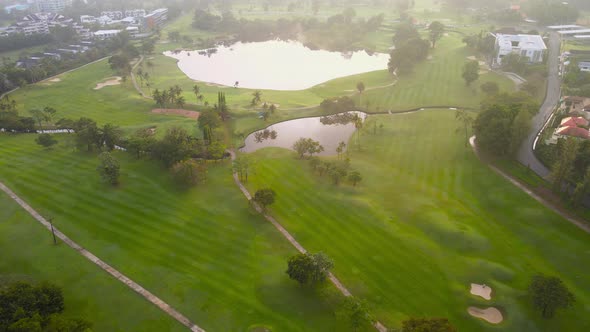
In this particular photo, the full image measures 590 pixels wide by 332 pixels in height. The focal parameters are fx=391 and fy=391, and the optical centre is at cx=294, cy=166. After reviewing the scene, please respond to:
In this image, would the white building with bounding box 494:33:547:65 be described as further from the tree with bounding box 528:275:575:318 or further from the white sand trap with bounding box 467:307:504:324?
the white sand trap with bounding box 467:307:504:324

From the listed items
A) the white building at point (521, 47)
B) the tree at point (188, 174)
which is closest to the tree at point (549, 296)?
the tree at point (188, 174)

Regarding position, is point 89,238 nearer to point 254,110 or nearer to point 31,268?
point 31,268

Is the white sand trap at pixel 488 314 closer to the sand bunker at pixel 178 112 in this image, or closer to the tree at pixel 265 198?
the tree at pixel 265 198

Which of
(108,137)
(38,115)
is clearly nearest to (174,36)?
(38,115)

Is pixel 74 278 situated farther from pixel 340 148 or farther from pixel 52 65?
pixel 52 65

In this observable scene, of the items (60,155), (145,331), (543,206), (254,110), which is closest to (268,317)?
(145,331)

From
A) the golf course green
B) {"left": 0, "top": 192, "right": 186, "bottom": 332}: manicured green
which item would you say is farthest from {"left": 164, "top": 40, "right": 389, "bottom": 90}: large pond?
{"left": 0, "top": 192, "right": 186, "bottom": 332}: manicured green
